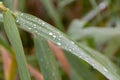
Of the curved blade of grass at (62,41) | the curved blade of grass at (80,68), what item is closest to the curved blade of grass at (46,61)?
the curved blade of grass at (62,41)

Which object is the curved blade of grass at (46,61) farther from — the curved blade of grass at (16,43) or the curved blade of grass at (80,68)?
the curved blade of grass at (80,68)

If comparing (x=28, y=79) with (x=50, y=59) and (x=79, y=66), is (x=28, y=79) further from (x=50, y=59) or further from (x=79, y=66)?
(x=79, y=66)

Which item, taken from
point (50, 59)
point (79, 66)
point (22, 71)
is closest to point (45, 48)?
point (50, 59)

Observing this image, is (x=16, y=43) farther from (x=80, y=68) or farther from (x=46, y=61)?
(x=80, y=68)

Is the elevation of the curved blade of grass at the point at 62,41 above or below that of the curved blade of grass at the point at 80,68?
below

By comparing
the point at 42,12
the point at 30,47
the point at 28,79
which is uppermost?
the point at 42,12

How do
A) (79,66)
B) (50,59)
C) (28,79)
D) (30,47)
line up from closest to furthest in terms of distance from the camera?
(28,79) < (50,59) < (79,66) < (30,47)
